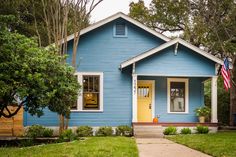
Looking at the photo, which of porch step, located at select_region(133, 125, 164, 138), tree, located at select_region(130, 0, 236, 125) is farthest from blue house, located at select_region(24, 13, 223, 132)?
tree, located at select_region(130, 0, 236, 125)

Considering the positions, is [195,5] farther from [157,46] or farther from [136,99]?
[136,99]

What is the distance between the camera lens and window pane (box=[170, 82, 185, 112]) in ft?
62.6

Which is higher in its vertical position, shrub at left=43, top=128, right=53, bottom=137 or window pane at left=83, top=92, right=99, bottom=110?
window pane at left=83, top=92, right=99, bottom=110

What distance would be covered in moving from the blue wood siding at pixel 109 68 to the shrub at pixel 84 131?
1.12 metres

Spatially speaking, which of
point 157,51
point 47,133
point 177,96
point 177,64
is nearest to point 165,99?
point 177,96

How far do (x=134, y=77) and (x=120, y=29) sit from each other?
2901mm

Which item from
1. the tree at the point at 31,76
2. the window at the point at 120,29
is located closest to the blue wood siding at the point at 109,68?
the window at the point at 120,29

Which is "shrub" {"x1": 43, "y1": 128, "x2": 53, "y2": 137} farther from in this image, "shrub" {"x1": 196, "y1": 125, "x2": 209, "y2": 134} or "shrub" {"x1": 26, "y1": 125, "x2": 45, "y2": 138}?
"shrub" {"x1": 196, "y1": 125, "x2": 209, "y2": 134}

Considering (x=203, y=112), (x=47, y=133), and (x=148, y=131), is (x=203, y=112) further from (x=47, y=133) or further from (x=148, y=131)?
(x=47, y=133)

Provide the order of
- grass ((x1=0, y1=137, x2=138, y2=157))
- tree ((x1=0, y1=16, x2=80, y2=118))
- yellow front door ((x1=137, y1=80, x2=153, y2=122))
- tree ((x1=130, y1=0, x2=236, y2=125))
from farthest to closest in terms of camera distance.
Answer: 1. tree ((x1=130, y1=0, x2=236, y2=125))
2. yellow front door ((x1=137, y1=80, x2=153, y2=122))
3. tree ((x1=0, y1=16, x2=80, y2=118))
4. grass ((x1=0, y1=137, x2=138, y2=157))

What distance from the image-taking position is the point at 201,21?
26172 mm

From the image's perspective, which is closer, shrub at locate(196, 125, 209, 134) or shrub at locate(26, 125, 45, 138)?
shrub at locate(26, 125, 45, 138)

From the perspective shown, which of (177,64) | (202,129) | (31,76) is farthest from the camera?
(177,64)

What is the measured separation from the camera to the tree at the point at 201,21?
24.1 m
